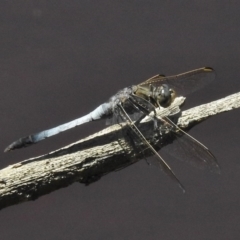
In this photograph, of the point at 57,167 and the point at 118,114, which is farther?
the point at 118,114

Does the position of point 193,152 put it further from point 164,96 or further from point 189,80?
point 189,80

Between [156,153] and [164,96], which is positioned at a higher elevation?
[164,96]

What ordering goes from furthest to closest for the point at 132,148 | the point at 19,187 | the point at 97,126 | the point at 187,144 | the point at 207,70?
the point at 97,126, the point at 207,70, the point at 187,144, the point at 132,148, the point at 19,187

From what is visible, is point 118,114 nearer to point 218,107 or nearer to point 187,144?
point 187,144

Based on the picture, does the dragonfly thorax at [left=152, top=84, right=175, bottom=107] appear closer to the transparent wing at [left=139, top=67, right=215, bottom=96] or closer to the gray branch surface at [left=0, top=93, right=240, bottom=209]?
the transparent wing at [left=139, top=67, right=215, bottom=96]

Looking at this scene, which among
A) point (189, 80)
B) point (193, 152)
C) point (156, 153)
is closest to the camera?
point (156, 153)

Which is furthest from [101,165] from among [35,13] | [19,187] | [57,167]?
[35,13]

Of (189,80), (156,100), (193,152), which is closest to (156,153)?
(193,152)
